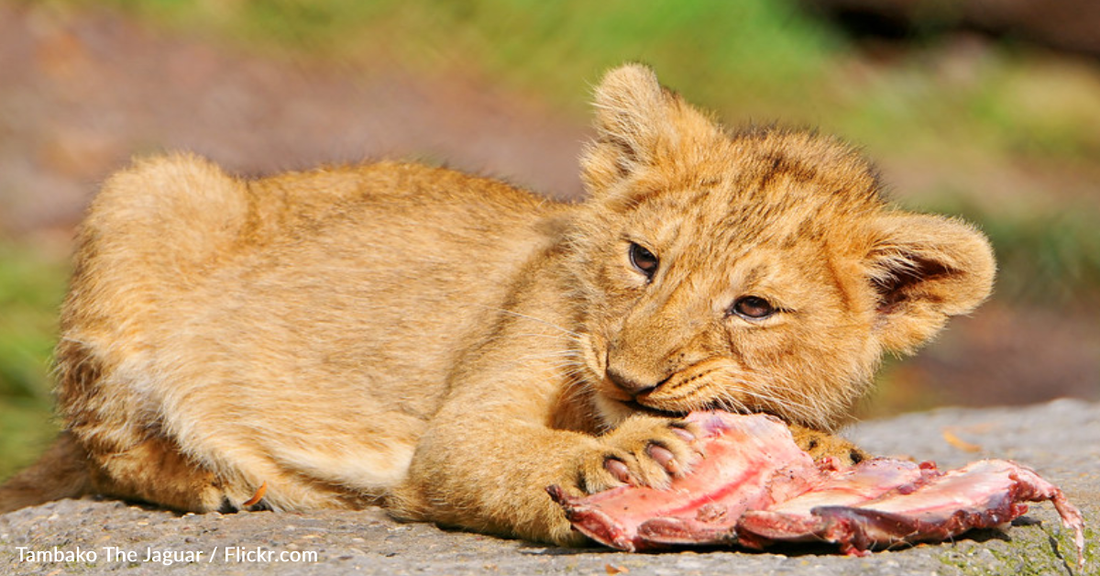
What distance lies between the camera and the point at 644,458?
4449mm

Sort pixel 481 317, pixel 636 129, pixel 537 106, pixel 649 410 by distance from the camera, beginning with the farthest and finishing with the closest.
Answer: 1. pixel 537 106
2. pixel 481 317
3. pixel 636 129
4. pixel 649 410

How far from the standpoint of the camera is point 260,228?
663cm

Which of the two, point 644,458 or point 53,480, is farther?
point 53,480

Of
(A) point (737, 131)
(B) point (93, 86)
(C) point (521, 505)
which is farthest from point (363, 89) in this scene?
(C) point (521, 505)

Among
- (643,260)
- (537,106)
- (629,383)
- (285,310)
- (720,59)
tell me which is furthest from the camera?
(720,59)

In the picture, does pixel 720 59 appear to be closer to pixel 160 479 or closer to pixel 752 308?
pixel 160 479

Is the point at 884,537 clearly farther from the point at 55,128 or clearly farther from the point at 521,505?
the point at 55,128

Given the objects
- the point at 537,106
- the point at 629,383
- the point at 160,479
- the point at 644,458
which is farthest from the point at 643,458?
the point at 537,106

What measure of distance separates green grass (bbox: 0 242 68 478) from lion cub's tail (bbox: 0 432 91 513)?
758 mm


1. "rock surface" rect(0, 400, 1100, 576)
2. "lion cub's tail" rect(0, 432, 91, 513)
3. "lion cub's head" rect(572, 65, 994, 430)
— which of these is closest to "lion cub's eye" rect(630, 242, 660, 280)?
"lion cub's head" rect(572, 65, 994, 430)

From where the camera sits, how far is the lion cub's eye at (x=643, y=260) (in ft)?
16.4

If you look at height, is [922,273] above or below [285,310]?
above

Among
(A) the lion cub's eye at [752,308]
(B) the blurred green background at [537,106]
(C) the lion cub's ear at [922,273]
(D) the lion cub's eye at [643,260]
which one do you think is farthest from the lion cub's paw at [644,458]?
(B) the blurred green background at [537,106]

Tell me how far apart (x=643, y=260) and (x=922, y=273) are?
101 cm
